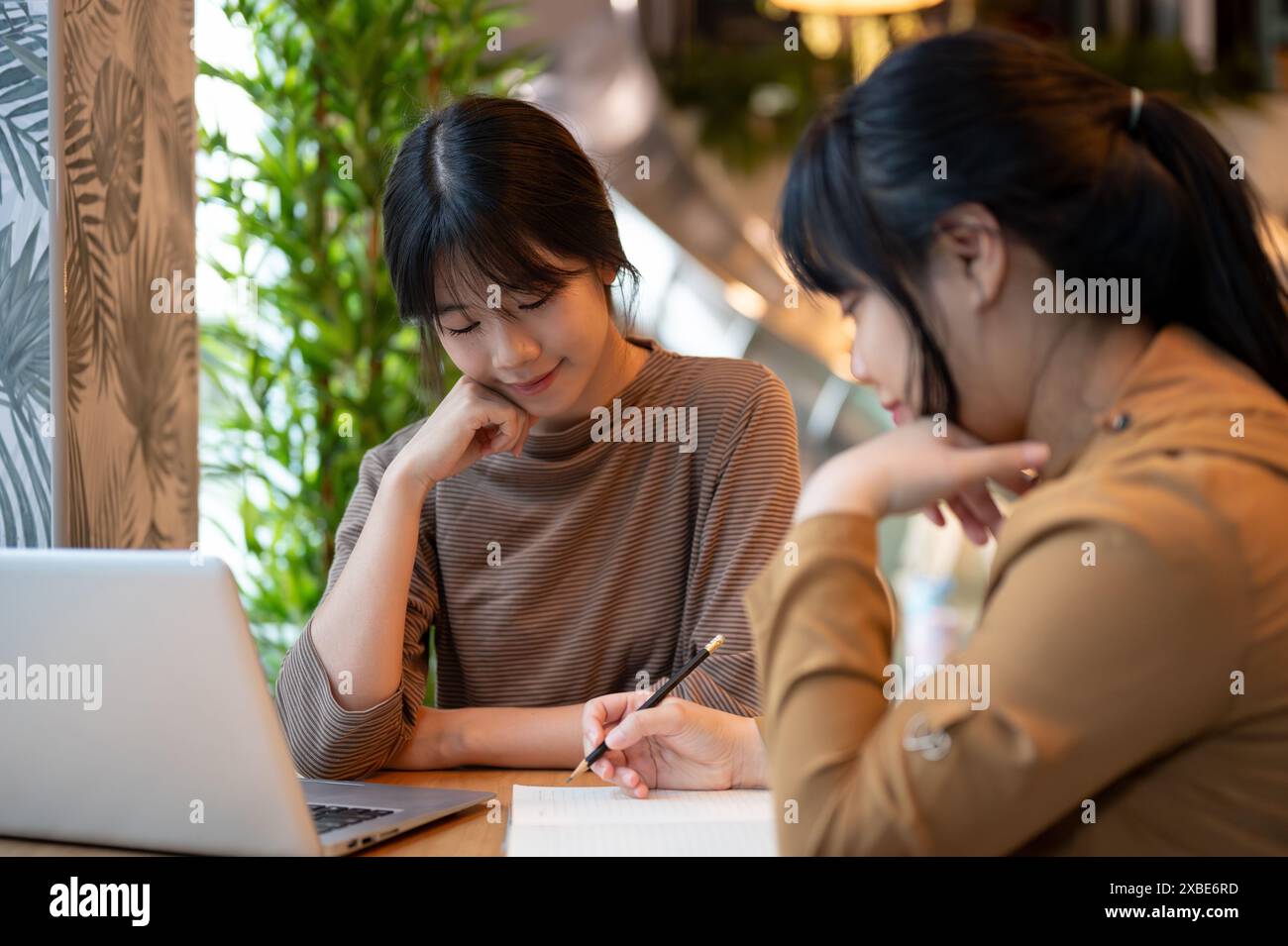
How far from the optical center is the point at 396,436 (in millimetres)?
1521

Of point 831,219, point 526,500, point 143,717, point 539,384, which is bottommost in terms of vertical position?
point 143,717

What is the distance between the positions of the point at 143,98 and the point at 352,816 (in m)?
1.00

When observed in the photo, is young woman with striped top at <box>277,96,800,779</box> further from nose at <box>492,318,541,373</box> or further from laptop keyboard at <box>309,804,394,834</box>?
laptop keyboard at <box>309,804,394,834</box>

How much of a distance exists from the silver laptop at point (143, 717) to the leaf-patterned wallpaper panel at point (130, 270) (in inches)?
17.5

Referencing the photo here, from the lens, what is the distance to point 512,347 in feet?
4.34

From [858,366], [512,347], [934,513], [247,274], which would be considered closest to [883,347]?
[858,366]

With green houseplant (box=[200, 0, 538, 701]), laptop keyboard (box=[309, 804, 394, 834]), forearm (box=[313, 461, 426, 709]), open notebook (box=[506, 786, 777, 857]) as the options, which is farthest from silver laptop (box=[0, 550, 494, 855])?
green houseplant (box=[200, 0, 538, 701])

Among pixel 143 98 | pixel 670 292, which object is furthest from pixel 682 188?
pixel 143 98

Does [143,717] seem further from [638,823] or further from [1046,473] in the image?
[1046,473]

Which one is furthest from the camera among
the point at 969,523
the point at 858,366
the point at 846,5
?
the point at 846,5

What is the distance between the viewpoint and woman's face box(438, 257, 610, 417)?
1.33 metres

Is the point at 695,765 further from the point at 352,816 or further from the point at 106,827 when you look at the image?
the point at 106,827

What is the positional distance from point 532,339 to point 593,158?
254 millimetres

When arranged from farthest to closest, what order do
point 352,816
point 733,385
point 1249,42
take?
point 1249,42, point 733,385, point 352,816
